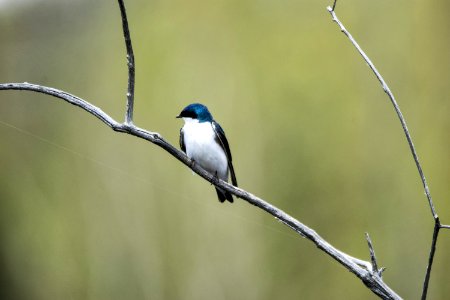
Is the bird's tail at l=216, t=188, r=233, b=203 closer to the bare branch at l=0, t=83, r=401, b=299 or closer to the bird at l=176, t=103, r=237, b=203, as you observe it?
the bird at l=176, t=103, r=237, b=203

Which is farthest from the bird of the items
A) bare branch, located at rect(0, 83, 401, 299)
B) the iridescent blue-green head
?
bare branch, located at rect(0, 83, 401, 299)

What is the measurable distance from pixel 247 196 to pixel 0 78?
201 inches

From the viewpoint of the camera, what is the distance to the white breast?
9.35ft

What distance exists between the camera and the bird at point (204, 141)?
2854mm

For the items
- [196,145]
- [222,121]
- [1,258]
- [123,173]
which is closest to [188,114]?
[196,145]

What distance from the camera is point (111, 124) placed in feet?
5.07

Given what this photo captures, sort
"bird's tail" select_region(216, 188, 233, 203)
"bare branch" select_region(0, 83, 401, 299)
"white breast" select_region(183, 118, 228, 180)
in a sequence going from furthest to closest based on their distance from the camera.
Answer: "bird's tail" select_region(216, 188, 233, 203) → "white breast" select_region(183, 118, 228, 180) → "bare branch" select_region(0, 83, 401, 299)

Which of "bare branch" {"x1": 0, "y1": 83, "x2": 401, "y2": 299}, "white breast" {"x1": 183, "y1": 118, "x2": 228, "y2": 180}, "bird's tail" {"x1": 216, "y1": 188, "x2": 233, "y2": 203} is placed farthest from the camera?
"bird's tail" {"x1": 216, "y1": 188, "x2": 233, "y2": 203}

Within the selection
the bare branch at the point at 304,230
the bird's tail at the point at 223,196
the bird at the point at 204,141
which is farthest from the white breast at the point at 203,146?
the bare branch at the point at 304,230

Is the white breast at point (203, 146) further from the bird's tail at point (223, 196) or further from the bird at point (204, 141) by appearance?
the bird's tail at point (223, 196)

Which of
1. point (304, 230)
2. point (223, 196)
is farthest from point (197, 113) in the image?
point (304, 230)

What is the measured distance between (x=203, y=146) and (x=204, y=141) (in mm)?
24

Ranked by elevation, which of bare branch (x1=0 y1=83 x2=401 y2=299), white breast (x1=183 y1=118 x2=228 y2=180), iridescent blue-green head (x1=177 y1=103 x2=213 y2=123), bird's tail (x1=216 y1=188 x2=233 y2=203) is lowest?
bare branch (x1=0 y1=83 x2=401 y2=299)

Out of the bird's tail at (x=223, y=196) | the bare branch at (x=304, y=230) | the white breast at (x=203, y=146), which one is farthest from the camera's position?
the bird's tail at (x=223, y=196)
